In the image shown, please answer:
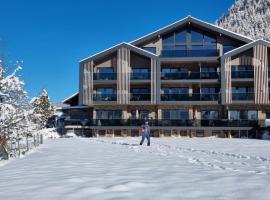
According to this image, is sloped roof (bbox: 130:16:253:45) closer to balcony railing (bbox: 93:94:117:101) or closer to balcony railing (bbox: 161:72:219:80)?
balcony railing (bbox: 161:72:219:80)

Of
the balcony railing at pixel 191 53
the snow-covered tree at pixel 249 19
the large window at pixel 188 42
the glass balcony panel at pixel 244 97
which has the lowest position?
the glass balcony panel at pixel 244 97

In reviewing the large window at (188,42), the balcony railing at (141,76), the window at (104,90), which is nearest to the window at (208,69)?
the large window at (188,42)

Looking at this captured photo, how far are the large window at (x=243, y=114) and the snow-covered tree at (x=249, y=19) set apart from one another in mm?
62234

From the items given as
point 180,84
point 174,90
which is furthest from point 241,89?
point 174,90

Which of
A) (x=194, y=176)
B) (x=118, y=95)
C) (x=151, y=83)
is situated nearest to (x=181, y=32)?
(x=151, y=83)

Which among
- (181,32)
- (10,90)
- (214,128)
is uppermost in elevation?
(181,32)

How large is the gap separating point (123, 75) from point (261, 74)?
1286cm

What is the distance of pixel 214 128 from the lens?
3781cm

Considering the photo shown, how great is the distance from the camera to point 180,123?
126 feet

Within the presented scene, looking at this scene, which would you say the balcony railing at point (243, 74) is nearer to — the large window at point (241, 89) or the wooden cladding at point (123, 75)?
the large window at point (241, 89)

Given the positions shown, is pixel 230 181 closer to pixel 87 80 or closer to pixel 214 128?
pixel 214 128

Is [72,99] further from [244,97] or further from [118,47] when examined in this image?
[244,97]

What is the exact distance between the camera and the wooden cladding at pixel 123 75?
39656 mm

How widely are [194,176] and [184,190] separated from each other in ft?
5.87
